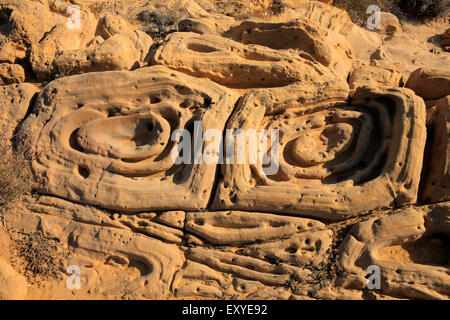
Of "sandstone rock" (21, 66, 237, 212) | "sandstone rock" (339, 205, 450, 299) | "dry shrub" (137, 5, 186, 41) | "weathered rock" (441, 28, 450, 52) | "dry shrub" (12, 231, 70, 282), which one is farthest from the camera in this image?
"weathered rock" (441, 28, 450, 52)

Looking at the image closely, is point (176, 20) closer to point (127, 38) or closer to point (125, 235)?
point (127, 38)

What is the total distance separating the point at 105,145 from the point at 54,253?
1.31 m

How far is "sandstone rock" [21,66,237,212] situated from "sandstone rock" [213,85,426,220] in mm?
385

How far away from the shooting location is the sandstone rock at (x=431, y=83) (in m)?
4.62

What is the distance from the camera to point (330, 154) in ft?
13.9

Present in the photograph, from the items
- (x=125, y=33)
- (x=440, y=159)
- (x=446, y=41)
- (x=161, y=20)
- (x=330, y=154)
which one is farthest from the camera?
(x=446, y=41)

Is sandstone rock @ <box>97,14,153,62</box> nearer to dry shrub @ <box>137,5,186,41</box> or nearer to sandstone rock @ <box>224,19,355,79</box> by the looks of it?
dry shrub @ <box>137,5,186,41</box>

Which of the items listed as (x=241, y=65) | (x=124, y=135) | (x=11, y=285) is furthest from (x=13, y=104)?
(x=241, y=65)

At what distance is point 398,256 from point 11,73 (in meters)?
5.46

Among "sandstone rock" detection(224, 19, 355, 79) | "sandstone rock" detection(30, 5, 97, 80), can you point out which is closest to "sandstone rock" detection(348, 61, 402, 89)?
"sandstone rock" detection(224, 19, 355, 79)

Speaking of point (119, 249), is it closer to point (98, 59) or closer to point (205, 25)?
point (98, 59)

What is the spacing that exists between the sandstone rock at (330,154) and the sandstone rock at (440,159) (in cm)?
20

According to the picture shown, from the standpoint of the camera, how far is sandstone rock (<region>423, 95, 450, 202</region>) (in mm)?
3869

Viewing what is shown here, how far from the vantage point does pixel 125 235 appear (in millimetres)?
3936
